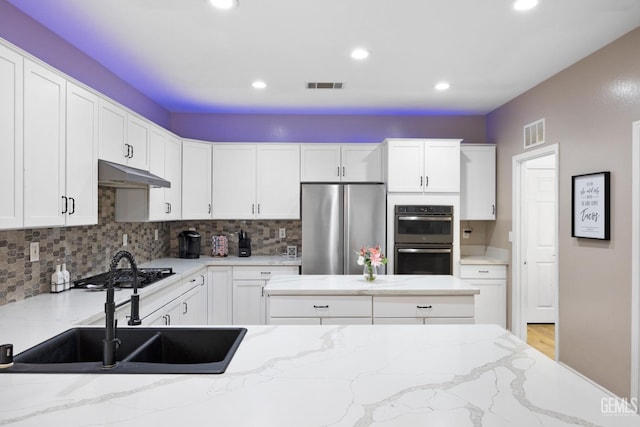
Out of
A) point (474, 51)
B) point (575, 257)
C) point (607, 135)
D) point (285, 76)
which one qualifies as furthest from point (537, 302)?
point (285, 76)

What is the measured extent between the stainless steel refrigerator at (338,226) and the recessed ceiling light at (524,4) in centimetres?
222

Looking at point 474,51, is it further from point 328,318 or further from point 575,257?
point 328,318

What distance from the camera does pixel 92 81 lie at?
306cm

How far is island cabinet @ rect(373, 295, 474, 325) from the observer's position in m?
2.69

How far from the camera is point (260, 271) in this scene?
13.8ft

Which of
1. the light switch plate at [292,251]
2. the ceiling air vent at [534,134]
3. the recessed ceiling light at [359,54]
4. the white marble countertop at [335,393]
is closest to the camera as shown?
the white marble countertop at [335,393]

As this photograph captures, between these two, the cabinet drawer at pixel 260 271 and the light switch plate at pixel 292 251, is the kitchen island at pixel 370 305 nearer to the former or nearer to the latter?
the cabinet drawer at pixel 260 271

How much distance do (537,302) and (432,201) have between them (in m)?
2.18

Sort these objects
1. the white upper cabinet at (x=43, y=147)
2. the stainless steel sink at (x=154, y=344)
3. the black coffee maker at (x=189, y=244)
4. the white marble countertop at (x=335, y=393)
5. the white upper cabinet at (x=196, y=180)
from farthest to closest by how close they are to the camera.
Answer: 1. the black coffee maker at (x=189, y=244)
2. the white upper cabinet at (x=196, y=180)
3. the white upper cabinet at (x=43, y=147)
4. the stainless steel sink at (x=154, y=344)
5. the white marble countertop at (x=335, y=393)

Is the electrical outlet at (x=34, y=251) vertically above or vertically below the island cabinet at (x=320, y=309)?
above

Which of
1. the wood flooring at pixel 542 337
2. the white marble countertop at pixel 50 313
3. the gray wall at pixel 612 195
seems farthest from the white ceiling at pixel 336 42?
the wood flooring at pixel 542 337

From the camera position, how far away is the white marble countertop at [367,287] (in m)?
2.67

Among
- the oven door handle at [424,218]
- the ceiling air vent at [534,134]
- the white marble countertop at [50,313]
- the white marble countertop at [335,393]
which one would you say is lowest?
the white marble countertop at [50,313]

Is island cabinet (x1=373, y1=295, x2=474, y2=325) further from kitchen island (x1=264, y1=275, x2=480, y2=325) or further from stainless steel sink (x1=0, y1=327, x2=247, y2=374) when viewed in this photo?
stainless steel sink (x1=0, y1=327, x2=247, y2=374)
